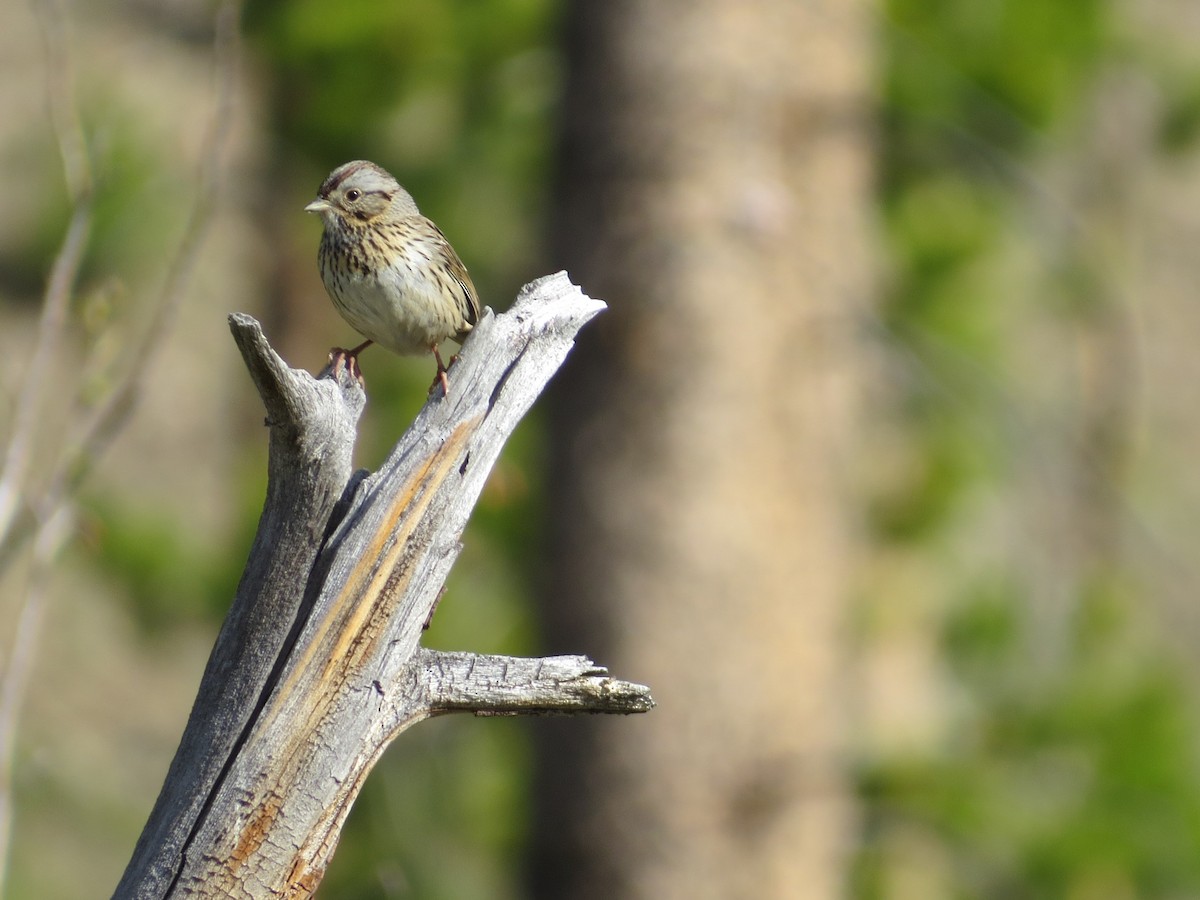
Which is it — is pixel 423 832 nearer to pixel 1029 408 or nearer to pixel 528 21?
pixel 1029 408

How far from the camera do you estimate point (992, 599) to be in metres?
9.86

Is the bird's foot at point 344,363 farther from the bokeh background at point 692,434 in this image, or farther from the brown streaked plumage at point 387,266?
the bokeh background at point 692,434

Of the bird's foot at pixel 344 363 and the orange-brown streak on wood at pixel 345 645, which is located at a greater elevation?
the bird's foot at pixel 344 363

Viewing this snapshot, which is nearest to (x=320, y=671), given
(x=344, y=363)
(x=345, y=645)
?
(x=345, y=645)

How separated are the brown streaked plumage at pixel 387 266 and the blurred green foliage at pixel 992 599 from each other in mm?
3408

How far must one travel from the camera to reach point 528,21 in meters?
8.00

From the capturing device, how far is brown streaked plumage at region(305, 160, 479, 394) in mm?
2967

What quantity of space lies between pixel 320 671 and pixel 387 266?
3.74 feet

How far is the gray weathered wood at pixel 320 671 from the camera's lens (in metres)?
2.13

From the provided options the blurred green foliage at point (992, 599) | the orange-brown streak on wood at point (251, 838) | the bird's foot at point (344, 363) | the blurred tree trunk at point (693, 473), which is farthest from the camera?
the blurred green foliage at point (992, 599)

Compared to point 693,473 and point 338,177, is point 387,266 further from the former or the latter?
point 693,473

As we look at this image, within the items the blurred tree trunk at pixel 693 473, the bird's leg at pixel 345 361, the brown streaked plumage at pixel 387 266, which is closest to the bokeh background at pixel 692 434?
the blurred tree trunk at pixel 693 473

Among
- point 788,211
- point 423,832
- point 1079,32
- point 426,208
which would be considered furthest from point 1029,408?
point 423,832

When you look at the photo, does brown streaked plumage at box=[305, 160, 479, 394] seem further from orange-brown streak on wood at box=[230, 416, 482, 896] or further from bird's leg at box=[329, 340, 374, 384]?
orange-brown streak on wood at box=[230, 416, 482, 896]
